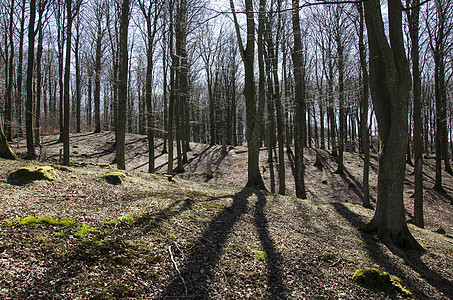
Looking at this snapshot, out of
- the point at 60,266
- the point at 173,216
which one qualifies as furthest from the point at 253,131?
the point at 60,266

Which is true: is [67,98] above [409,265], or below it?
above

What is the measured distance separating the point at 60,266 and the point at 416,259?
231 inches

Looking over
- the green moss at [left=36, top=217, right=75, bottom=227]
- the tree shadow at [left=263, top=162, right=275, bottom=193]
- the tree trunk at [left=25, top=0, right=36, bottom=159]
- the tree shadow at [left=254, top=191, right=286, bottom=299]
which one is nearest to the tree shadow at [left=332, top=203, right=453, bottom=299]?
the tree shadow at [left=254, top=191, right=286, bottom=299]

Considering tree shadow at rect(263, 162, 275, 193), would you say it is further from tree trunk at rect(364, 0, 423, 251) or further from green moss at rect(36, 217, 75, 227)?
green moss at rect(36, 217, 75, 227)

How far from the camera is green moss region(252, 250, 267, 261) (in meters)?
3.70

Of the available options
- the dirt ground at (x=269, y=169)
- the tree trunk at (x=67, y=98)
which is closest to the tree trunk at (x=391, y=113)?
the dirt ground at (x=269, y=169)

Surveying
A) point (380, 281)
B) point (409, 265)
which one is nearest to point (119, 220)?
point (380, 281)

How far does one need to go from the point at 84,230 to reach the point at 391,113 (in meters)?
5.92

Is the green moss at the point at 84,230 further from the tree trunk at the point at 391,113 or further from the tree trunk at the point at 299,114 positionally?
the tree trunk at the point at 299,114

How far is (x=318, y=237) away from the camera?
5.07m

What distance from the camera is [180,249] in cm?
346

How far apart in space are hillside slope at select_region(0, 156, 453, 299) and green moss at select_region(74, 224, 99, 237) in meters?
0.01

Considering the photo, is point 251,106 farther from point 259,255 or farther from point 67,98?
point 259,255

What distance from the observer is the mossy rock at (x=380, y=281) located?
3.36m
